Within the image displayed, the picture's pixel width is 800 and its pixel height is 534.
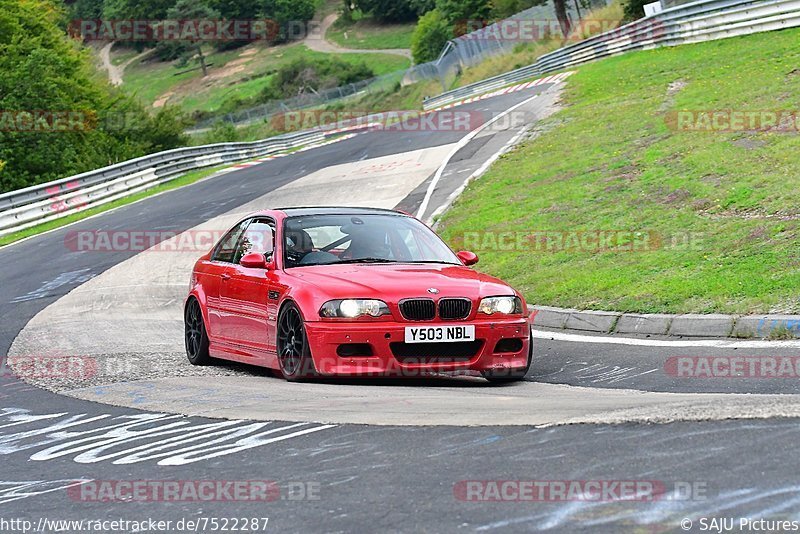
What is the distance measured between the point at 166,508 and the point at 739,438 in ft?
8.21

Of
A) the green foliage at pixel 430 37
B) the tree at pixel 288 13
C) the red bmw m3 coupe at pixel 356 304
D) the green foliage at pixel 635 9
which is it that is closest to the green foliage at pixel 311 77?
the green foliage at pixel 430 37

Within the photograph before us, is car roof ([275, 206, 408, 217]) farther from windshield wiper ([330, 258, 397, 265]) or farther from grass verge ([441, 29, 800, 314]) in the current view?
grass verge ([441, 29, 800, 314])

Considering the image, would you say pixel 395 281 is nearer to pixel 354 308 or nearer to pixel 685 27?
pixel 354 308

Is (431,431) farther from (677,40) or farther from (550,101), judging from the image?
(677,40)

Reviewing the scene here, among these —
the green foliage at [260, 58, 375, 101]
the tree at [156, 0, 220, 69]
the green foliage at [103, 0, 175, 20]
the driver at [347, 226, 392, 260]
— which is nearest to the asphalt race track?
the driver at [347, 226, 392, 260]

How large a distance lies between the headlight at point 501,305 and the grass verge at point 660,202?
7.87 feet

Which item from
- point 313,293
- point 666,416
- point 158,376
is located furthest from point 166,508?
point 158,376

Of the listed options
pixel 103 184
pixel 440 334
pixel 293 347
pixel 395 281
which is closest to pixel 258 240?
pixel 293 347

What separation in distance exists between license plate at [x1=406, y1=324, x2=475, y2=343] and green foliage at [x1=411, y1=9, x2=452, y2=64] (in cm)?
9006

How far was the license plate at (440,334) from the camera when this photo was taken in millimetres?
8438

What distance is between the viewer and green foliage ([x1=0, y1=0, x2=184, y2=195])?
41438 mm

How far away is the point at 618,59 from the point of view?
3859 centimetres

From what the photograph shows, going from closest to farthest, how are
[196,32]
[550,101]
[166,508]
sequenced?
[166,508]
[550,101]
[196,32]

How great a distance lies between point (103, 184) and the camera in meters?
33.4
